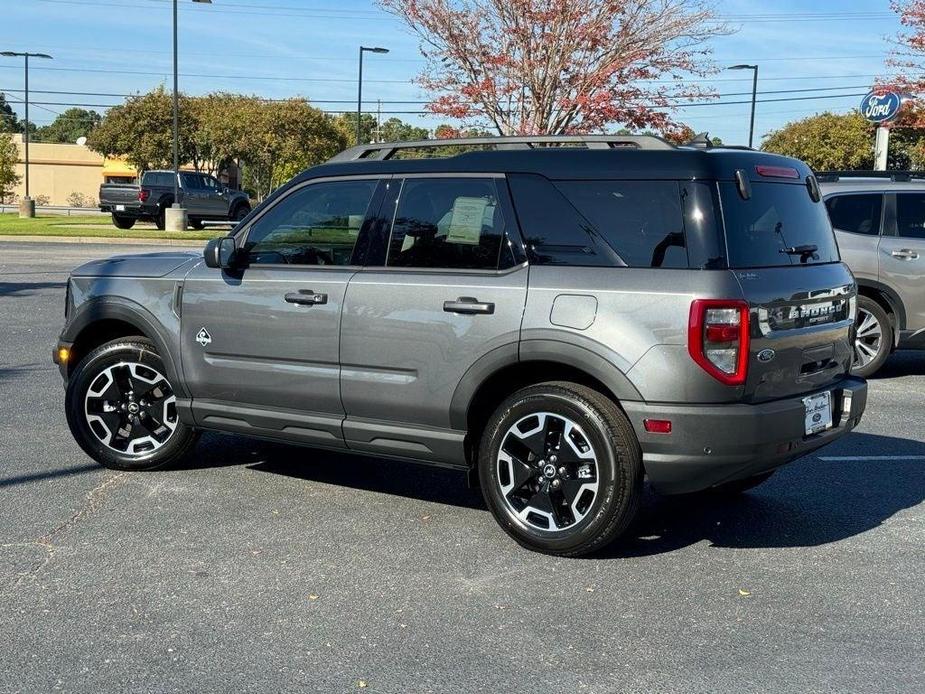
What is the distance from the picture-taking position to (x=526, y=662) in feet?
12.4

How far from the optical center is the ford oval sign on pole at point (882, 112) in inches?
838

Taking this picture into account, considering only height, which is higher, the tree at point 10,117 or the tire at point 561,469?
the tree at point 10,117

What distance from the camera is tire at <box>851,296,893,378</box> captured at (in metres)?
10.0

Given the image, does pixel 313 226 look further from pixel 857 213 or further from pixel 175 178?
pixel 175 178

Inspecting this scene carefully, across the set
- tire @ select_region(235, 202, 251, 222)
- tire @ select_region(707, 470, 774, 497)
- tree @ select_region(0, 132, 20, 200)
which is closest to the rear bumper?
tire @ select_region(707, 470, 774, 497)

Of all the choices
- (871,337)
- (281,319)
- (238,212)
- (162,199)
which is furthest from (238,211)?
(281,319)

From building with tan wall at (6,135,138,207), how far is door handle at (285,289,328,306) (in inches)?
2805

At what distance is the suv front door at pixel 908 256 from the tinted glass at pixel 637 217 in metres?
6.13

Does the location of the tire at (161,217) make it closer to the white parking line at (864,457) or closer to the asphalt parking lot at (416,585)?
the asphalt parking lot at (416,585)

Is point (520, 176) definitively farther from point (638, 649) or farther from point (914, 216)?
point (914, 216)

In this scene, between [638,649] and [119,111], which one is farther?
[119,111]

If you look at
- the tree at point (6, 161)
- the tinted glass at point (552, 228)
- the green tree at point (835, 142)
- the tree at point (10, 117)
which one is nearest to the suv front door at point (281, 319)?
the tinted glass at point (552, 228)

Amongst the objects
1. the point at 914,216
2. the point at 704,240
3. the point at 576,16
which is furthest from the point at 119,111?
the point at 704,240

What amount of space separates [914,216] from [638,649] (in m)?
7.59
